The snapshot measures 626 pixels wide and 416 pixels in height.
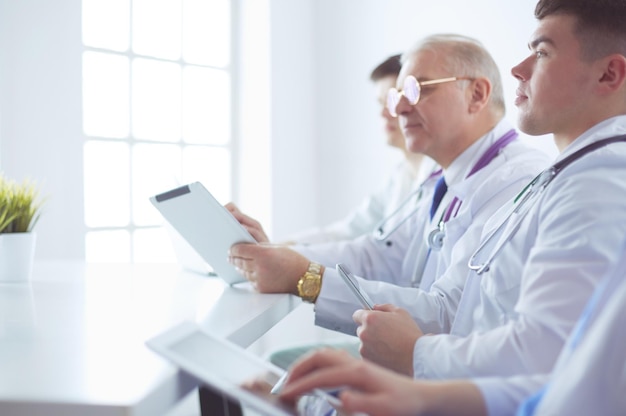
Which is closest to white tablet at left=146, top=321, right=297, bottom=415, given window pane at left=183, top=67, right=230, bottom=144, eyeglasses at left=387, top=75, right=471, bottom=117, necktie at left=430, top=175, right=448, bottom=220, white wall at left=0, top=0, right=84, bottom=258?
necktie at left=430, top=175, right=448, bottom=220

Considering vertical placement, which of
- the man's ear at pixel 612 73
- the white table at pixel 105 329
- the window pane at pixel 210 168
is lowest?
the white table at pixel 105 329

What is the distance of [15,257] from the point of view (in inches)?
Result: 70.7

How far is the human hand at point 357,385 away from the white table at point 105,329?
16cm

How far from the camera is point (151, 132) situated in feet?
12.4

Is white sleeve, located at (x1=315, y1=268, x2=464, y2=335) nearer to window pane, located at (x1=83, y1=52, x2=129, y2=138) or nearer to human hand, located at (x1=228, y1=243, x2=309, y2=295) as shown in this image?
human hand, located at (x1=228, y1=243, x2=309, y2=295)

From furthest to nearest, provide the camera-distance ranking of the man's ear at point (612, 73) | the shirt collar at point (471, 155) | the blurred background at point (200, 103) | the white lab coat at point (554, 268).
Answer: the blurred background at point (200, 103) → the shirt collar at point (471, 155) → the man's ear at point (612, 73) → the white lab coat at point (554, 268)

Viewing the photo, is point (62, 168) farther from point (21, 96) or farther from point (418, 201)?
point (418, 201)

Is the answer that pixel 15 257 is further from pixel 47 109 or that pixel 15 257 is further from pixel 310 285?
pixel 47 109

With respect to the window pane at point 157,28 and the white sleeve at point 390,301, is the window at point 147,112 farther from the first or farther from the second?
the white sleeve at point 390,301

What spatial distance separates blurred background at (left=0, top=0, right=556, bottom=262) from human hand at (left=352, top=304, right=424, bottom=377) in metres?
2.00

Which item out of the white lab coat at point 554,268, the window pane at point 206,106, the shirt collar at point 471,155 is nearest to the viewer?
the white lab coat at point 554,268

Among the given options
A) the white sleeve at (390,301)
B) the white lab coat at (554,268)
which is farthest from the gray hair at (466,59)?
the white lab coat at (554,268)

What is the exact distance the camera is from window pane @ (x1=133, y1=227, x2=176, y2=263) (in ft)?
12.2

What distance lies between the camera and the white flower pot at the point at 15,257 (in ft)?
5.86
